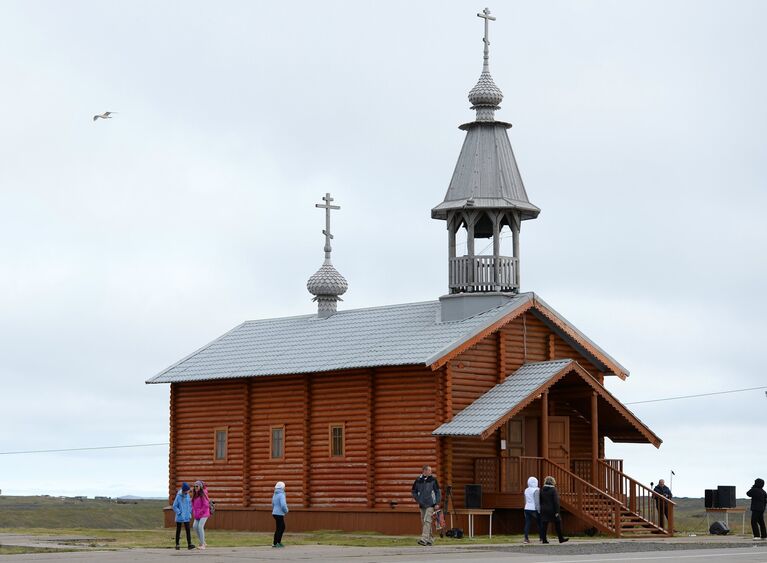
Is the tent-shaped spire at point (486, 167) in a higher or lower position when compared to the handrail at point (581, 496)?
higher

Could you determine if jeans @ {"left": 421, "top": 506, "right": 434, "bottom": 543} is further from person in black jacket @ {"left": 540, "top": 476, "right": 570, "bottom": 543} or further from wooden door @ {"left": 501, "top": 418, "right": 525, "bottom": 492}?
wooden door @ {"left": 501, "top": 418, "right": 525, "bottom": 492}

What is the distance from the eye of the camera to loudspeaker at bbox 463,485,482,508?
35.6 m

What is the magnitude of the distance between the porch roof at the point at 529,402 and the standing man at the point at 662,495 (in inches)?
64.1

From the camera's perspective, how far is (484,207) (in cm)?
3922

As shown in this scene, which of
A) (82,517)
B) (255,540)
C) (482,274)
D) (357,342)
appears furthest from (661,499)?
(82,517)

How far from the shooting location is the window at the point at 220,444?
42719 mm

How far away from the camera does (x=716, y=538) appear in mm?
35000

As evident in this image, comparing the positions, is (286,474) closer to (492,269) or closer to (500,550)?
(492,269)

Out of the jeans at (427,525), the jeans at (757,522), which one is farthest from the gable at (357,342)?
the jeans at (757,522)

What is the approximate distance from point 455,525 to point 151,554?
10.8m

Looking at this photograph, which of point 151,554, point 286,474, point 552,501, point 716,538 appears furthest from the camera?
point 286,474

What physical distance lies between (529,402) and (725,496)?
7.85 m

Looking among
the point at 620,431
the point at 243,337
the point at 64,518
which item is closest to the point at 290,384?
the point at 243,337

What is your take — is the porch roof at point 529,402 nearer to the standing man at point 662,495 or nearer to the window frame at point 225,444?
the standing man at point 662,495
